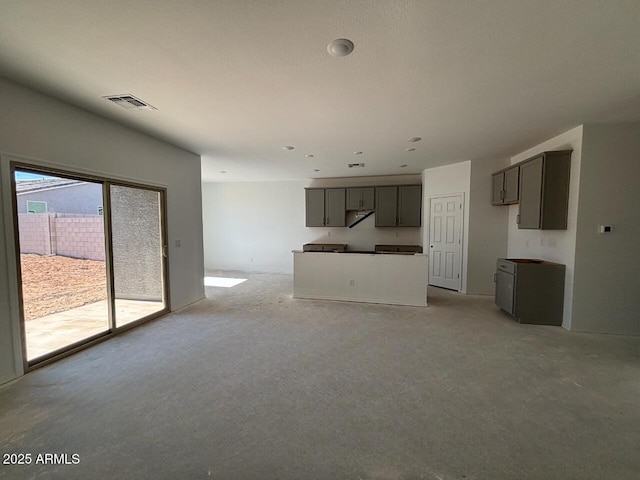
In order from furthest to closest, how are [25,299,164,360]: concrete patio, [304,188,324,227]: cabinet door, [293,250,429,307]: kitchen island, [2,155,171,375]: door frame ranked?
[304,188,324,227]: cabinet door, [293,250,429,307]: kitchen island, [25,299,164,360]: concrete patio, [2,155,171,375]: door frame

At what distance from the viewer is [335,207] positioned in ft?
22.6

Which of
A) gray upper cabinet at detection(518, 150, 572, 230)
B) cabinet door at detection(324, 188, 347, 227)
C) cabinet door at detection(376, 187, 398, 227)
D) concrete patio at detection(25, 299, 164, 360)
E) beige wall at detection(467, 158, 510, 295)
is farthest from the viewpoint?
cabinet door at detection(324, 188, 347, 227)

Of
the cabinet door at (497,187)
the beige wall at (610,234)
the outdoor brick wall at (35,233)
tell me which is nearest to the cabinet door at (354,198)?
the cabinet door at (497,187)

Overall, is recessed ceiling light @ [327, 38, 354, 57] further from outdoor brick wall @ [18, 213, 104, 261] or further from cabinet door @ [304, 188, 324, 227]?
cabinet door @ [304, 188, 324, 227]

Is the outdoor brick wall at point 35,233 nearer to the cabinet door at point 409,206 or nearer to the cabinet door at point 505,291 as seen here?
the cabinet door at point 505,291

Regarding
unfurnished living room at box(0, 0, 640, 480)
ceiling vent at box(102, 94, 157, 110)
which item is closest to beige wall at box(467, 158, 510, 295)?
unfurnished living room at box(0, 0, 640, 480)

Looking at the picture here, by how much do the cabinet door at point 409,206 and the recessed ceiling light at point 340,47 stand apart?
488 centimetres

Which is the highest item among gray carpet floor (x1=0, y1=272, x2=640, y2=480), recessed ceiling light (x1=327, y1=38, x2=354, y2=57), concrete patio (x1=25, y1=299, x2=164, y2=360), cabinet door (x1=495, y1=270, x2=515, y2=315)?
recessed ceiling light (x1=327, y1=38, x2=354, y2=57)

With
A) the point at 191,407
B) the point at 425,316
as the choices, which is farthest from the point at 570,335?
the point at 191,407

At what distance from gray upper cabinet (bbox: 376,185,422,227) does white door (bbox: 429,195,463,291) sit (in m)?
0.45

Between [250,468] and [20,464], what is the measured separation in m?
1.36

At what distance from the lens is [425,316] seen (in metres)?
3.99

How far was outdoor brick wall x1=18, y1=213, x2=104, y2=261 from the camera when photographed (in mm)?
2508

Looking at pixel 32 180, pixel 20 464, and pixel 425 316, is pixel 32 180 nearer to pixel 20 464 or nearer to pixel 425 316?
pixel 20 464
